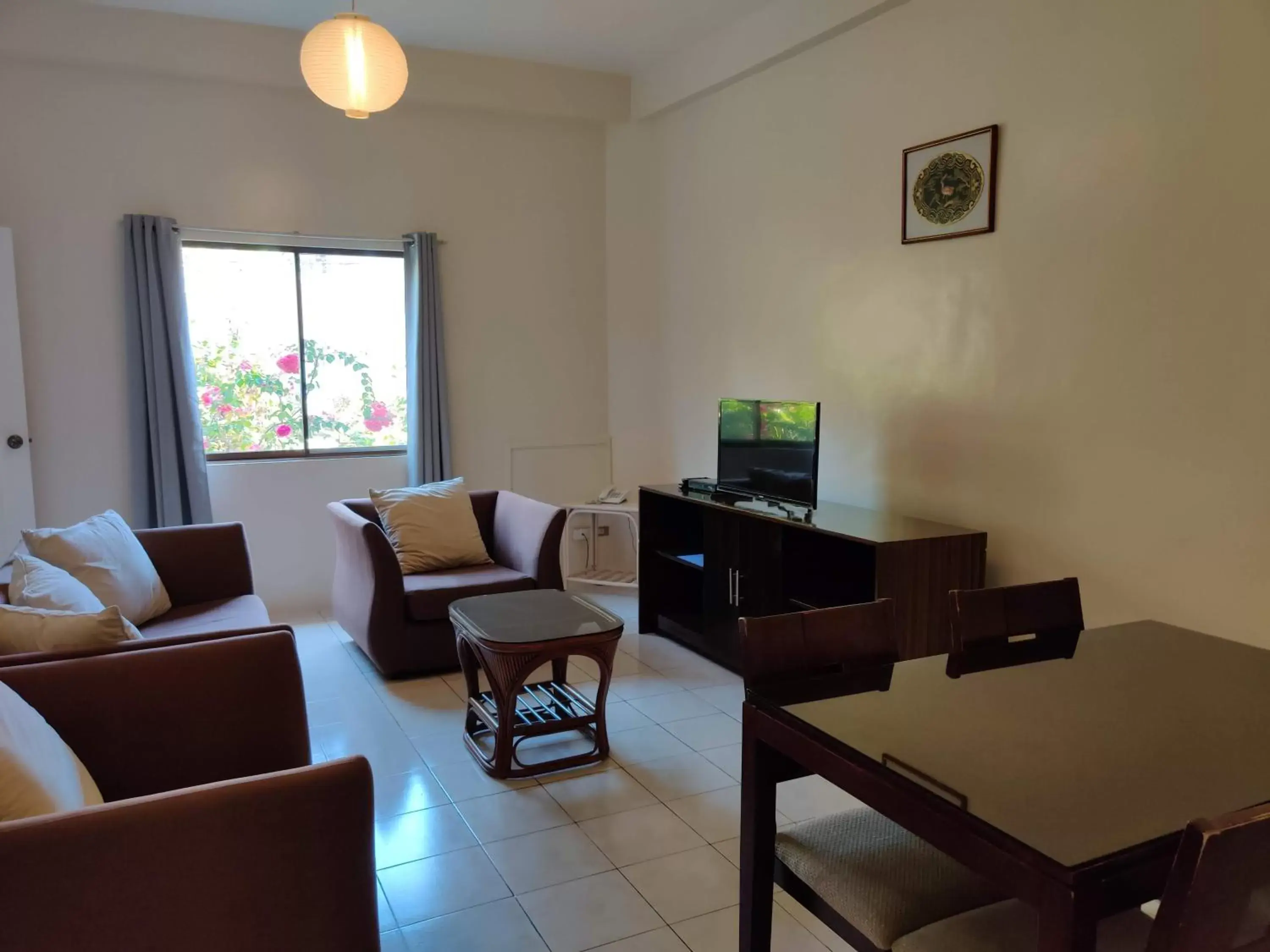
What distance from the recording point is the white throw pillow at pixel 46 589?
2.50 metres

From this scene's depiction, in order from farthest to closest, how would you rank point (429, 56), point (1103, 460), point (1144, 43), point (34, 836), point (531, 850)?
1. point (429, 56)
2. point (1103, 460)
3. point (1144, 43)
4. point (531, 850)
5. point (34, 836)

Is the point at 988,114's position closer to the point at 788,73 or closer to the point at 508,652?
the point at 788,73

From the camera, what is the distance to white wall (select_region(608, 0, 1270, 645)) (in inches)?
101

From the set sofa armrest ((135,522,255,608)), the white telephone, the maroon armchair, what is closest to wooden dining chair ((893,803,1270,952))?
the maroon armchair

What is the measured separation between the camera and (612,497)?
5.56 metres

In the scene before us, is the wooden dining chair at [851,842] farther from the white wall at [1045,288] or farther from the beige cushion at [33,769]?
the white wall at [1045,288]

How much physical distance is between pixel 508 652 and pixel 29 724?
1436 millimetres

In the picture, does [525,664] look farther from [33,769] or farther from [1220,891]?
[1220,891]

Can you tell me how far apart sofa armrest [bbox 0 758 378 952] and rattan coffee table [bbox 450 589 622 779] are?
1.35 meters

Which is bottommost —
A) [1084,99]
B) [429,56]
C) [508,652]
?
[508,652]

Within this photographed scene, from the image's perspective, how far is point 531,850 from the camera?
2523 mm

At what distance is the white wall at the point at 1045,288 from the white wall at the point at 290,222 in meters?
1.24

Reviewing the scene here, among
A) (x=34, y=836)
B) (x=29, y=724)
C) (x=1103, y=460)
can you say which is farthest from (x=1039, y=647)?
(x=29, y=724)

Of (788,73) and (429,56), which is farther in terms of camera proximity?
(429,56)
